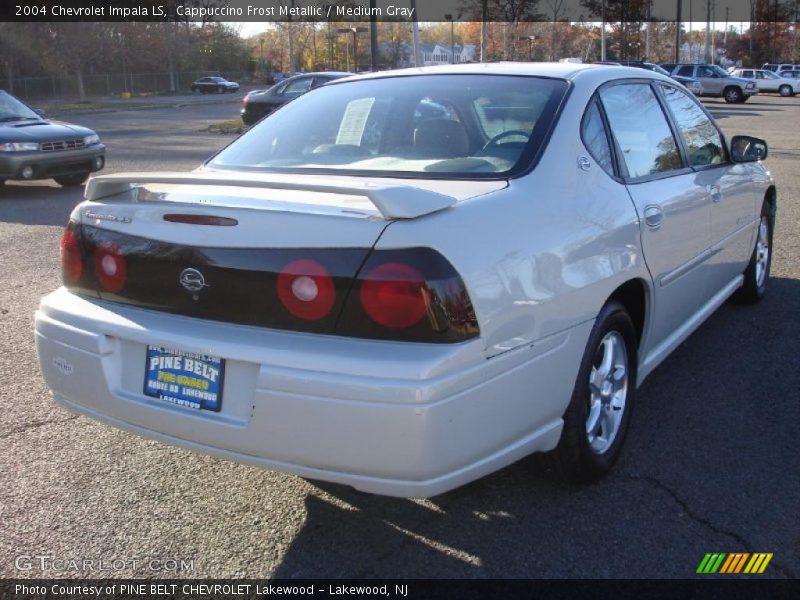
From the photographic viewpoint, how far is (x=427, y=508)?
3.15 meters

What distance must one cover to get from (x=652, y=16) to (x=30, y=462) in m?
71.5

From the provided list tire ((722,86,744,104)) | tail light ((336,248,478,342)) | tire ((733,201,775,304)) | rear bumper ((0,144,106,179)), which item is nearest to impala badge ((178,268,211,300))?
tail light ((336,248,478,342))

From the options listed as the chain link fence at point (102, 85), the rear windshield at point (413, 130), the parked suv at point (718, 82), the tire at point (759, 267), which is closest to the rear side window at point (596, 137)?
the rear windshield at point (413, 130)

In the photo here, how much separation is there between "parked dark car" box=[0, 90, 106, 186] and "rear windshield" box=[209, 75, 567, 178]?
27.5 feet

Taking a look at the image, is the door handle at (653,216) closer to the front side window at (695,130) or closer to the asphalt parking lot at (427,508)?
the front side window at (695,130)

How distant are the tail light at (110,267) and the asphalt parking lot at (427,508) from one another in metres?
0.85

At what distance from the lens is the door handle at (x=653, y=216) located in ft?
11.4

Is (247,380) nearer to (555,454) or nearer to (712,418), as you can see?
(555,454)

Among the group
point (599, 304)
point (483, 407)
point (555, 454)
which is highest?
point (599, 304)

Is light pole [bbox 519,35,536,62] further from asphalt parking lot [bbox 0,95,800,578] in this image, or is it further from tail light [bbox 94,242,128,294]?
tail light [bbox 94,242,128,294]

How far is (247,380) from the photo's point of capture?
2.58m

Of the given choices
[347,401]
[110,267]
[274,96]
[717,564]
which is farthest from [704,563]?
[274,96]

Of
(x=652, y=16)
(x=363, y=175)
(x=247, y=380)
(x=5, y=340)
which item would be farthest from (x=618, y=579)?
(x=652, y=16)

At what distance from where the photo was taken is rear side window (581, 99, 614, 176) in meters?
3.33
